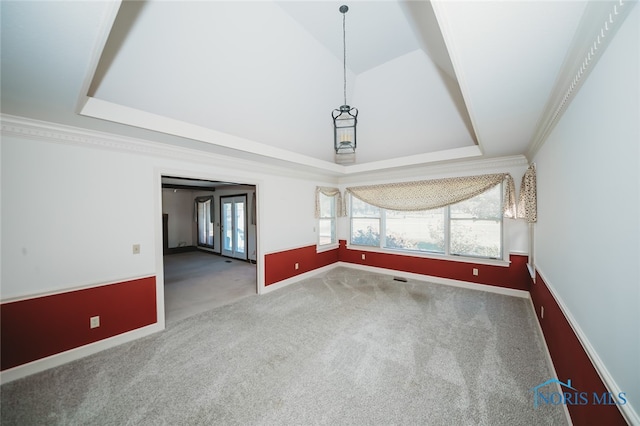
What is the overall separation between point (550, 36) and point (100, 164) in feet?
12.5

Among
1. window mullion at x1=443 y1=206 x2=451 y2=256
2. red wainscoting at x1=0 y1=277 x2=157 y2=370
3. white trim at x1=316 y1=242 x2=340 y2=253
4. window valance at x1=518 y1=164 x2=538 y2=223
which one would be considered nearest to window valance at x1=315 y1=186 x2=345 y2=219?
white trim at x1=316 y1=242 x2=340 y2=253

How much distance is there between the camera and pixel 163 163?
2857 mm

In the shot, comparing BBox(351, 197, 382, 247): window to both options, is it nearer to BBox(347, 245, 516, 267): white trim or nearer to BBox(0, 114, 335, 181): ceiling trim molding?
BBox(347, 245, 516, 267): white trim

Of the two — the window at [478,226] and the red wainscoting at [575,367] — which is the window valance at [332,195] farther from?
the red wainscoting at [575,367]

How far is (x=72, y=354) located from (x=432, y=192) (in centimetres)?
559

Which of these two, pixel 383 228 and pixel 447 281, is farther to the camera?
pixel 383 228

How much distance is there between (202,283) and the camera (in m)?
4.64

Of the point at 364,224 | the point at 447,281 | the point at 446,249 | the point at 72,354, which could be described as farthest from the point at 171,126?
the point at 447,281

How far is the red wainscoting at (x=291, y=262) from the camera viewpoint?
13.6 ft

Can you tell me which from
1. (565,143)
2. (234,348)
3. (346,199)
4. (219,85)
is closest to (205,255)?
(346,199)

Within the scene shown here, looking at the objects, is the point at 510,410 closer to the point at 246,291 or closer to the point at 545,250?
the point at 545,250

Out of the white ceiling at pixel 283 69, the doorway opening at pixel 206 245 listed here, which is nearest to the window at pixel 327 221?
the doorway opening at pixel 206 245

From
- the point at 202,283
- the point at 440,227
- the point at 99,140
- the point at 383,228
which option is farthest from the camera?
the point at 383,228
